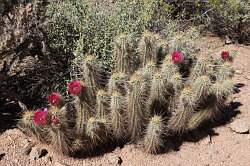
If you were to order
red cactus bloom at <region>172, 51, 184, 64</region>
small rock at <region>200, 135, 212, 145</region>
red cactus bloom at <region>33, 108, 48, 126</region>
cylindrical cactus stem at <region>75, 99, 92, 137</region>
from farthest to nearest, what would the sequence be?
small rock at <region>200, 135, 212, 145</region> < red cactus bloom at <region>172, 51, 184, 64</region> < cylindrical cactus stem at <region>75, 99, 92, 137</region> < red cactus bloom at <region>33, 108, 48, 126</region>

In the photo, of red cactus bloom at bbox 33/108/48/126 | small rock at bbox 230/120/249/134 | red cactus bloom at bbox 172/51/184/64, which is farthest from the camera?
small rock at bbox 230/120/249/134

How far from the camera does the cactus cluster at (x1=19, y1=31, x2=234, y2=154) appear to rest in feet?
13.7

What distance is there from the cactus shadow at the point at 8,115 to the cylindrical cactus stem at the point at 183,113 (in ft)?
5.50

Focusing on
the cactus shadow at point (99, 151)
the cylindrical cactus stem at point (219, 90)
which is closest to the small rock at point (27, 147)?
the cactus shadow at point (99, 151)

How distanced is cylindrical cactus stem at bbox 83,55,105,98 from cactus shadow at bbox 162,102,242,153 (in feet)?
3.23

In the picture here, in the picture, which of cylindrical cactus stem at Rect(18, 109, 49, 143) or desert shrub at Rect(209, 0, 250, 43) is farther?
desert shrub at Rect(209, 0, 250, 43)

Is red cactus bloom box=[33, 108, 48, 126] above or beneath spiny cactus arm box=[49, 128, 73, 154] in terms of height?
above

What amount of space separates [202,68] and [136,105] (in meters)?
0.96

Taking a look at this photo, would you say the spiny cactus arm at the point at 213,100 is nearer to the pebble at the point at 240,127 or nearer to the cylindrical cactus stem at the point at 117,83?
the pebble at the point at 240,127

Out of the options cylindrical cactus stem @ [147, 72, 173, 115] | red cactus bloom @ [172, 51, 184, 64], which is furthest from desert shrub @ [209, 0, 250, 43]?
cylindrical cactus stem @ [147, 72, 173, 115]

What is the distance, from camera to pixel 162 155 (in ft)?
15.2

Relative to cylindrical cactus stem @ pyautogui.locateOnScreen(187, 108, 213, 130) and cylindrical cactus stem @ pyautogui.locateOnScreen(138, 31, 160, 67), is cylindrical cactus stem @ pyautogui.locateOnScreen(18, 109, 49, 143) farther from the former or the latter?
cylindrical cactus stem @ pyautogui.locateOnScreen(187, 108, 213, 130)

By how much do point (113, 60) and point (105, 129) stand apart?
0.93 meters

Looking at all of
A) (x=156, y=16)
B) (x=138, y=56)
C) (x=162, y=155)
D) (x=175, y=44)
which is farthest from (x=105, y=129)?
(x=156, y=16)
